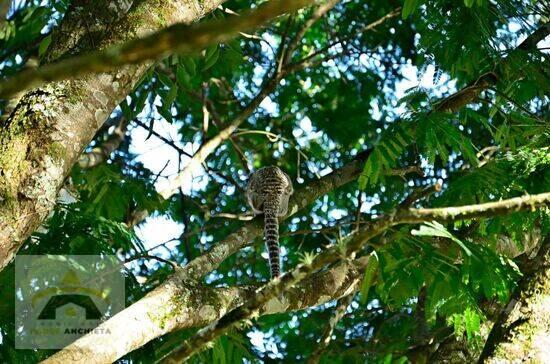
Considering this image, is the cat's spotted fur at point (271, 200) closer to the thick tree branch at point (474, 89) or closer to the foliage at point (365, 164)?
the foliage at point (365, 164)

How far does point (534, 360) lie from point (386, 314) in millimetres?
6432

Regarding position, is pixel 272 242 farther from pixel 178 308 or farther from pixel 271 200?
pixel 178 308

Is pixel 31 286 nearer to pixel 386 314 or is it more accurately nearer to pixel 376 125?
pixel 386 314

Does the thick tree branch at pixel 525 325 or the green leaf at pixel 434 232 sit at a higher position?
the green leaf at pixel 434 232

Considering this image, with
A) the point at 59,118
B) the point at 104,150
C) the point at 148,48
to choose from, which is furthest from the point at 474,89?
the point at 148,48

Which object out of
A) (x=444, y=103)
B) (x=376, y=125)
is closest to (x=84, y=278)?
(x=444, y=103)

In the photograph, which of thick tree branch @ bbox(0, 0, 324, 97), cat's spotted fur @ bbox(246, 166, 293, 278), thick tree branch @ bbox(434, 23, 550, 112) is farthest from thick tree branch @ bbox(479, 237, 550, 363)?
cat's spotted fur @ bbox(246, 166, 293, 278)

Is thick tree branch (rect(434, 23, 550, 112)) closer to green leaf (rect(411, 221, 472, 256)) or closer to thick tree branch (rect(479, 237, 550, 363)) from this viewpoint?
green leaf (rect(411, 221, 472, 256))

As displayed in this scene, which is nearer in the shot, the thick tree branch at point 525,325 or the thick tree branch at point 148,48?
the thick tree branch at point 148,48

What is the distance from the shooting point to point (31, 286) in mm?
5586

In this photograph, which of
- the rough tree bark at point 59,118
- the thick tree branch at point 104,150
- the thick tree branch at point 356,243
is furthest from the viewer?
the thick tree branch at point 104,150

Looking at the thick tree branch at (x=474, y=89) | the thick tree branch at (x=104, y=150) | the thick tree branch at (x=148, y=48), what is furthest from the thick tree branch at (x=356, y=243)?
the thick tree branch at (x=104, y=150)

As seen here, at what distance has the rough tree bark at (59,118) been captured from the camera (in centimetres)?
380

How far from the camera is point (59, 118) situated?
402 cm
